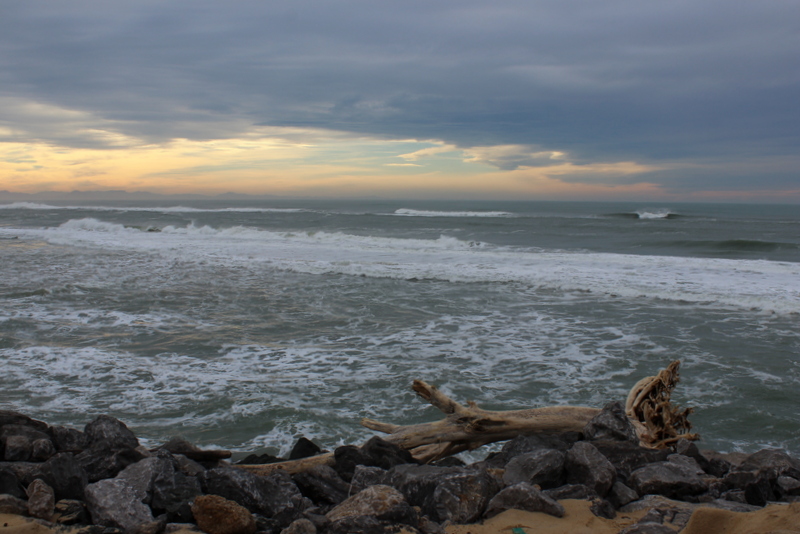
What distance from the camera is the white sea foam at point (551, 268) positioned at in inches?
519

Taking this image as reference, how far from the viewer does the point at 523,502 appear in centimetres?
333

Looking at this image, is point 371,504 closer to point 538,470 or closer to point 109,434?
point 538,470

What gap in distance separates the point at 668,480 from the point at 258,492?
8.58ft

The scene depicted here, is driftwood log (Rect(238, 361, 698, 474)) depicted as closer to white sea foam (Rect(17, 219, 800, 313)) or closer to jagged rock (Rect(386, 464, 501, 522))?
jagged rock (Rect(386, 464, 501, 522))

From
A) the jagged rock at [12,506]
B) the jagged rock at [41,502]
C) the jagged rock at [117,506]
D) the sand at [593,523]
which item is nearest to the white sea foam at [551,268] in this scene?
the sand at [593,523]

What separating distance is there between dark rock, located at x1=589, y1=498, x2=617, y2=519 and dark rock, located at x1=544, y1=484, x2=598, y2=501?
0.38 ft

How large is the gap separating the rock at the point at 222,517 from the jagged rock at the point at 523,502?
136 centimetres

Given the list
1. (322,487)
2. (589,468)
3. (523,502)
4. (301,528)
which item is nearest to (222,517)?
(301,528)

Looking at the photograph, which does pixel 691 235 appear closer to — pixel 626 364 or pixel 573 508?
pixel 626 364

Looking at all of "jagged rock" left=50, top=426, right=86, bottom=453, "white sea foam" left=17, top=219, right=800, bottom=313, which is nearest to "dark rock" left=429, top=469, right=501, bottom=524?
"jagged rock" left=50, top=426, right=86, bottom=453

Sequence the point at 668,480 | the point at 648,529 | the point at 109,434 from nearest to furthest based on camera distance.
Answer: the point at 648,529 < the point at 668,480 < the point at 109,434

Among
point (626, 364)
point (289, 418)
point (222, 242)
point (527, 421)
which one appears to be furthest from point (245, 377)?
point (222, 242)

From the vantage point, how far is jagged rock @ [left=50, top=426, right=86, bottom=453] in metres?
4.18

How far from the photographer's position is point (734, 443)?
5223 millimetres
